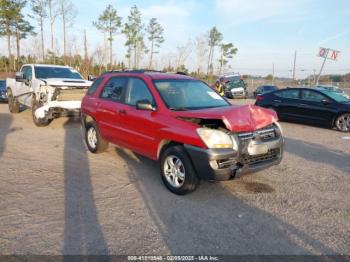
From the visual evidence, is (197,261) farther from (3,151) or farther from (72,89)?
(72,89)

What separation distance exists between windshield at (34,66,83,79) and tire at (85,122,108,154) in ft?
15.6

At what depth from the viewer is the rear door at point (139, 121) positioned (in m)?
4.88

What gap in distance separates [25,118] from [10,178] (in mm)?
7611

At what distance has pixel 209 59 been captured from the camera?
5516 cm

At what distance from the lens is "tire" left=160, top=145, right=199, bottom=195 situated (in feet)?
14.0

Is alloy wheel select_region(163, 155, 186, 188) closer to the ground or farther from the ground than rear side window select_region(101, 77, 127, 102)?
closer to the ground

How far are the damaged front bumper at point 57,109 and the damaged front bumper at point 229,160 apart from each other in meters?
6.36

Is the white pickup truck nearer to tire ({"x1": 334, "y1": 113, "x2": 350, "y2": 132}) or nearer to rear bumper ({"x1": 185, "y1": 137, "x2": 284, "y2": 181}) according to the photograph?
rear bumper ({"x1": 185, "y1": 137, "x2": 284, "y2": 181})

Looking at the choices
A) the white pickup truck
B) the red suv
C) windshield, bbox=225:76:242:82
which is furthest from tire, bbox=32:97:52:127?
windshield, bbox=225:76:242:82

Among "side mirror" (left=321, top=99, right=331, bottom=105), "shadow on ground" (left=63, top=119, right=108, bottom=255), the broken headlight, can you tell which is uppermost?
"side mirror" (left=321, top=99, right=331, bottom=105)

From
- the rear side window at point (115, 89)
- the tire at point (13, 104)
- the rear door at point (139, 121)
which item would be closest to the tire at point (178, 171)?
the rear door at point (139, 121)

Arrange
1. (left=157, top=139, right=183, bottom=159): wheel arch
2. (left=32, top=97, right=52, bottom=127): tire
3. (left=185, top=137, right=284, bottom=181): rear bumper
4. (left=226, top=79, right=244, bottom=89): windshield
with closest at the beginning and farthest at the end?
1. (left=185, top=137, right=284, bottom=181): rear bumper
2. (left=157, top=139, right=183, bottom=159): wheel arch
3. (left=32, top=97, right=52, bottom=127): tire
4. (left=226, top=79, right=244, bottom=89): windshield

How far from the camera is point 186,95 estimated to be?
205 inches

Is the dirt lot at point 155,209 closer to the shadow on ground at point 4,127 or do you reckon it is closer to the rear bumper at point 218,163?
the rear bumper at point 218,163
